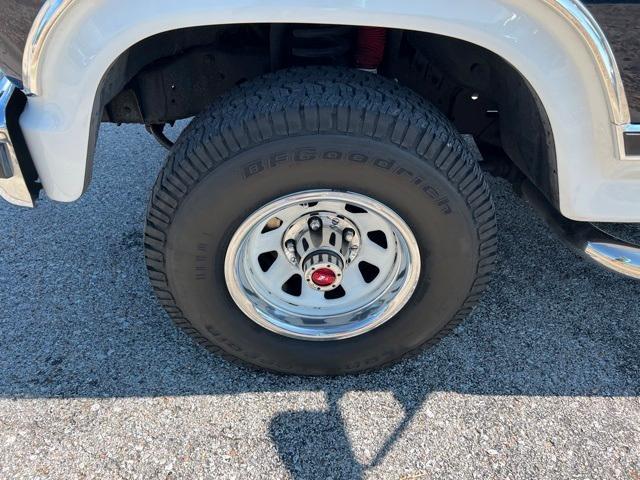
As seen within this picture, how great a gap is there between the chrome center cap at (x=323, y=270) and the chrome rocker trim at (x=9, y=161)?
3.07 ft

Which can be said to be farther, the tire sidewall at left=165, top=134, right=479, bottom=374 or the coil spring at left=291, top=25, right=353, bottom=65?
the coil spring at left=291, top=25, right=353, bottom=65

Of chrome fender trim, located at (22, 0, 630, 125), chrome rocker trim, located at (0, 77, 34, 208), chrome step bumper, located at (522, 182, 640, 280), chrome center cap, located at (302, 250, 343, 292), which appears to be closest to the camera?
chrome fender trim, located at (22, 0, 630, 125)

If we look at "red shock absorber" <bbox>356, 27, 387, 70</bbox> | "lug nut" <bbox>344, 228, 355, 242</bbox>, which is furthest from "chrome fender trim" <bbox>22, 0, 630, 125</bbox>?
"lug nut" <bbox>344, 228, 355, 242</bbox>

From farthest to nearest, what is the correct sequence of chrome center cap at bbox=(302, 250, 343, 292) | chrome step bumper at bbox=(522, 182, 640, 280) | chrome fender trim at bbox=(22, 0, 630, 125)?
chrome center cap at bbox=(302, 250, 343, 292) → chrome step bumper at bbox=(522, 182, 640, 280) → chrome fender trim at bbox=(22, 0, 630, 125)

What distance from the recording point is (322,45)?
2.03m

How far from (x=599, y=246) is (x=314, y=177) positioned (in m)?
0.99

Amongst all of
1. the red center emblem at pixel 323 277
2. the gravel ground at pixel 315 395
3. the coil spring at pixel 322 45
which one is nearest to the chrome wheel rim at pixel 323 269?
the red center emblem at pixel 323 277

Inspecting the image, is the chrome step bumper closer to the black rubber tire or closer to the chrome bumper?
the black rubber tire

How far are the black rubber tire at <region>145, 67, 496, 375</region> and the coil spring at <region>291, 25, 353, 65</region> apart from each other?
0.15 metres

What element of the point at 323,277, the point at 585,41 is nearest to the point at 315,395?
the point at 323,277

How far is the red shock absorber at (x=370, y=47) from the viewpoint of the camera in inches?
78.2

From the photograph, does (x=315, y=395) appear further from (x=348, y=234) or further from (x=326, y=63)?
(x=326, y=63)

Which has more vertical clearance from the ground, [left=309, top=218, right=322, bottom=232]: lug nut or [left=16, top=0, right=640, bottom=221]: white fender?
[left=16, top=0, right=640, bottom=221]: white fender

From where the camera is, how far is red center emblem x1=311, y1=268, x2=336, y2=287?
2049 millimetres
